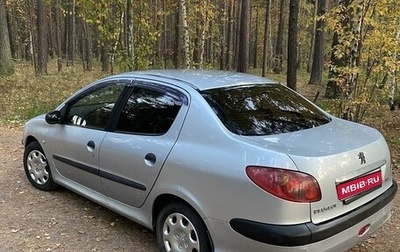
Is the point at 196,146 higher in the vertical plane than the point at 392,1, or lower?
lower

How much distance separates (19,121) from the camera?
31.8ft

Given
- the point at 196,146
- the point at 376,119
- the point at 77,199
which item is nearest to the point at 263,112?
the point at 196,146

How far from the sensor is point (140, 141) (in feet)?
11.0

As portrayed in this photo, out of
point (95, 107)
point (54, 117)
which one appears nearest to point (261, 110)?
point (95, 107)

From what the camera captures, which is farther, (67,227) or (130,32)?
(130,32)

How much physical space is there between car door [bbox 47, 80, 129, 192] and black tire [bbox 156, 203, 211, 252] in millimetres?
1012

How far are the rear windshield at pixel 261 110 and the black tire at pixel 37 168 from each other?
8.72 feet

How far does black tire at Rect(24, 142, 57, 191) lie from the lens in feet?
15.9

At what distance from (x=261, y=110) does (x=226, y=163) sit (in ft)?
A: 2.63

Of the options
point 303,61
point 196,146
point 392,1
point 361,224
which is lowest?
point 303,61

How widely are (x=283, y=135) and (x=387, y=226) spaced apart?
2028 mm

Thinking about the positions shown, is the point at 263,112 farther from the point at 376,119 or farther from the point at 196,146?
the point at 376,119

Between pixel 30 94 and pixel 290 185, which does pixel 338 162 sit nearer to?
pixel 290 185

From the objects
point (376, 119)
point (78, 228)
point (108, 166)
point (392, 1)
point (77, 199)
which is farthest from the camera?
point (376, 119)
